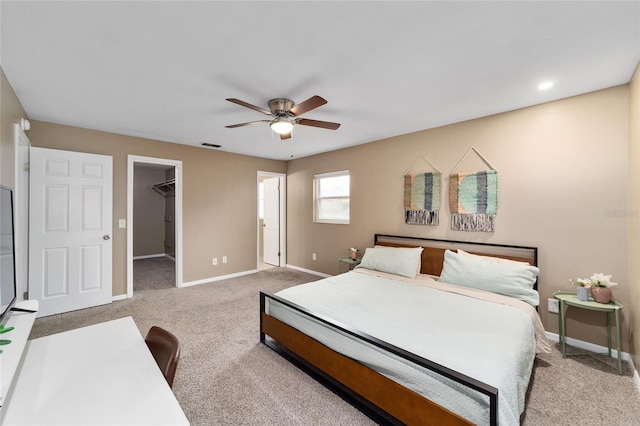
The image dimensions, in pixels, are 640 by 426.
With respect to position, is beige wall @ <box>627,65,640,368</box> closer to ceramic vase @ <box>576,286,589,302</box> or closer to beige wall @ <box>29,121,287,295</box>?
ceramic vase @ <box>576,286,589,302</box>

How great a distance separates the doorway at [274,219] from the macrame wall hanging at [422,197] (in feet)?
9.82

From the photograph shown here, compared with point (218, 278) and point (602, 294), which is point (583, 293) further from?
point (218, 278)

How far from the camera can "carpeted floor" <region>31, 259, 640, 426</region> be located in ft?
5.86

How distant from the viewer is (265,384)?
6.92 ft

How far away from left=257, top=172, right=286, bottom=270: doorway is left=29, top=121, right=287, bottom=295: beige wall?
352mm

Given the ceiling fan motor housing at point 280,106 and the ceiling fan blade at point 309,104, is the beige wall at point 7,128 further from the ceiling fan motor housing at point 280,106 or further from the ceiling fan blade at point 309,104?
the ceiling fan blade at point 309,104

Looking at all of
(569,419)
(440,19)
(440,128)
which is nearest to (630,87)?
(440,128)

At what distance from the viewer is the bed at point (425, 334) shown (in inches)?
56.6

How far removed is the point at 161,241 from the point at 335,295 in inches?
270

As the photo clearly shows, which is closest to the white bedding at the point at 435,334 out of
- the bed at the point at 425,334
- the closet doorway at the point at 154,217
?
the bed at the point at 425,334

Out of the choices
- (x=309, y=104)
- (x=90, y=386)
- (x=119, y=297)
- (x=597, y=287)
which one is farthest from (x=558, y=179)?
(x=119, y=297)

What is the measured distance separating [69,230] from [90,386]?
339cm

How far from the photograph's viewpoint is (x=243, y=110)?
3043 millimetres

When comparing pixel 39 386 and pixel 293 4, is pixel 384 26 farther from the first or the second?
pixel 39 386
